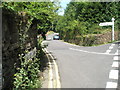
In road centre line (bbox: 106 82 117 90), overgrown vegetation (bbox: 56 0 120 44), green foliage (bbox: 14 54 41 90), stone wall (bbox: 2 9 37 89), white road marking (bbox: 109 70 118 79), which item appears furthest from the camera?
overgrown vegetation (bbox: 56 0 120 44)

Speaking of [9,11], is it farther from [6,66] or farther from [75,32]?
[75,32]

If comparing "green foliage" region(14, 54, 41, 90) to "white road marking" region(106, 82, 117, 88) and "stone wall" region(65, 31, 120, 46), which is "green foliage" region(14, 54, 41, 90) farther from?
"stone wall" region(65, 31, 120, 46)

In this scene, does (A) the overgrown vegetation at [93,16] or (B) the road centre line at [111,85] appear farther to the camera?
(A) the overgrown vegetation at [93,16]

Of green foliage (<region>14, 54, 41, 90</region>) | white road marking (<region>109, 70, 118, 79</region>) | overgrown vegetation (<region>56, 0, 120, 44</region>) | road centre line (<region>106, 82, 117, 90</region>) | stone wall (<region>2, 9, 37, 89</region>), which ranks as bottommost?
road centre line (<region>106, 82, 117, 90</region>)

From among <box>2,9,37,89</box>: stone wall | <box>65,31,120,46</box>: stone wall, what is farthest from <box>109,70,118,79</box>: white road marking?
<box>65,31,120,46</box>: stone wall

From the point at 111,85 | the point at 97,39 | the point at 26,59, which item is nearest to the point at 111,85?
the point at 111,85

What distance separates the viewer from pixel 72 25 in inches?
987

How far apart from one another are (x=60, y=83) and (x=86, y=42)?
1566 centimetres

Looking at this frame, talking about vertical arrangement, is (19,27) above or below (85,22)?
below

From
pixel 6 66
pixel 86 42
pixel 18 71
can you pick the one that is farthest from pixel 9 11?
pixel 86 42

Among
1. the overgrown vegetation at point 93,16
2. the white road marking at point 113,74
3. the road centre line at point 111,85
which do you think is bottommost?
the road centre line at point 111,85

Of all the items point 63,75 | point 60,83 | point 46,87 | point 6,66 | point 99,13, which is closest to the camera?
point 6,66

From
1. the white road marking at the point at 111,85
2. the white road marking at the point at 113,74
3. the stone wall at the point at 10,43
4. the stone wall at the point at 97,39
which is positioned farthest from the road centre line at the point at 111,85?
the stone wall at the point at 97,39

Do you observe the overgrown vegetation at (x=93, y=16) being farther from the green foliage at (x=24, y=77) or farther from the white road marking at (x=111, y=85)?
the green foliage at (x=24, y=77)
